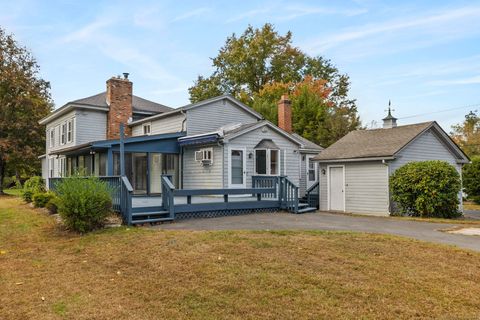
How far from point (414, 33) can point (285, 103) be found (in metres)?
7.49

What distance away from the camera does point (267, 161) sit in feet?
56.5

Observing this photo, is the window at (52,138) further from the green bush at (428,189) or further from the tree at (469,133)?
the tree at (469,133)

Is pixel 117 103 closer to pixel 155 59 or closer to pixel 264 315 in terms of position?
pixel 155 59

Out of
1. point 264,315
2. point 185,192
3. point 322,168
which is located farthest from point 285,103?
point 264,315

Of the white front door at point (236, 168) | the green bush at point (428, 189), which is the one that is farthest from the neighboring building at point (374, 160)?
the white front door at point (236, 168)

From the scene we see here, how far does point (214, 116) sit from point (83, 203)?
33.7ft

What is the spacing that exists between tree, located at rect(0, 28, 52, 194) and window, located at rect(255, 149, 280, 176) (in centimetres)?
2312

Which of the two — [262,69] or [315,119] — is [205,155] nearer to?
[315,119]

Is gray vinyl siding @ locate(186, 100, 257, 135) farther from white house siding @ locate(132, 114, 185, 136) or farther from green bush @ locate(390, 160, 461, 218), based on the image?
green bush @ locate(390, 160, 461, 218)

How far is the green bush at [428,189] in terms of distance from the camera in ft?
48.7

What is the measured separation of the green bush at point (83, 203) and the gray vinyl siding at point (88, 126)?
11.9 m

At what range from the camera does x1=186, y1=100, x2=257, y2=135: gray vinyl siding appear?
17.9 m

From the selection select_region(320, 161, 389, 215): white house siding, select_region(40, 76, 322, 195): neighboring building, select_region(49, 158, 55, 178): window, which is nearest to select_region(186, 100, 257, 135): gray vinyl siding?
select_region(40, 76, 322, 195): neighboring building

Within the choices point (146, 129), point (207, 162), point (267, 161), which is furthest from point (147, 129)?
point (267, 161)
